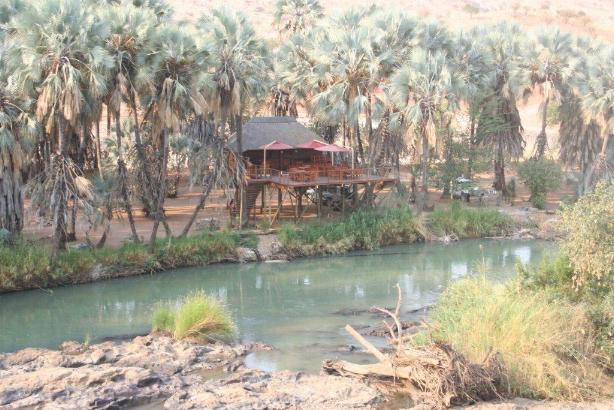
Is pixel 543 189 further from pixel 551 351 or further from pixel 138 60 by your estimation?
pixel 551 351

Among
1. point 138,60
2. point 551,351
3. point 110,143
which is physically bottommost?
point 551,351

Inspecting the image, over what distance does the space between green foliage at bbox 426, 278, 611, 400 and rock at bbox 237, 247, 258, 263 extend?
52.4 feet

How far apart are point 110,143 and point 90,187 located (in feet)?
38.0

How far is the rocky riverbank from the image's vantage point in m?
15.6

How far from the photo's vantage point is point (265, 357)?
19.2 m

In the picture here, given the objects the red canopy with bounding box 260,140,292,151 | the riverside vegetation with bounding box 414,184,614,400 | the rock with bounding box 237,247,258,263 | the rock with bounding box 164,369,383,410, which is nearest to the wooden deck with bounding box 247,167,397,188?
the red canopy with bounding box 260,140,292,151

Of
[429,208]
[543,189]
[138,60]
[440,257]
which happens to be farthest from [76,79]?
[543,189]

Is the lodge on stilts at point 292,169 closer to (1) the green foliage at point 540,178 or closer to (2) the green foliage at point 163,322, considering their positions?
(1) the green foliage at point 540,178

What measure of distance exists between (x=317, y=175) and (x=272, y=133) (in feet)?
14.3

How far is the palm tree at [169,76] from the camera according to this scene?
27984 mm

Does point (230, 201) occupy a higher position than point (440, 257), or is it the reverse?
point (230, 201)

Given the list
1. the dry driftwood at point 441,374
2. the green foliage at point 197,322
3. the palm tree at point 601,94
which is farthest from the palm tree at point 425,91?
the dry driftwood at point 441,374

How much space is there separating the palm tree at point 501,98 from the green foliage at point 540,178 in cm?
220

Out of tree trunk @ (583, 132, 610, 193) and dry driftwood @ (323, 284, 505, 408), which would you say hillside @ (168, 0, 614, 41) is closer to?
tree trunk @ (583, 132, 610, 193)
